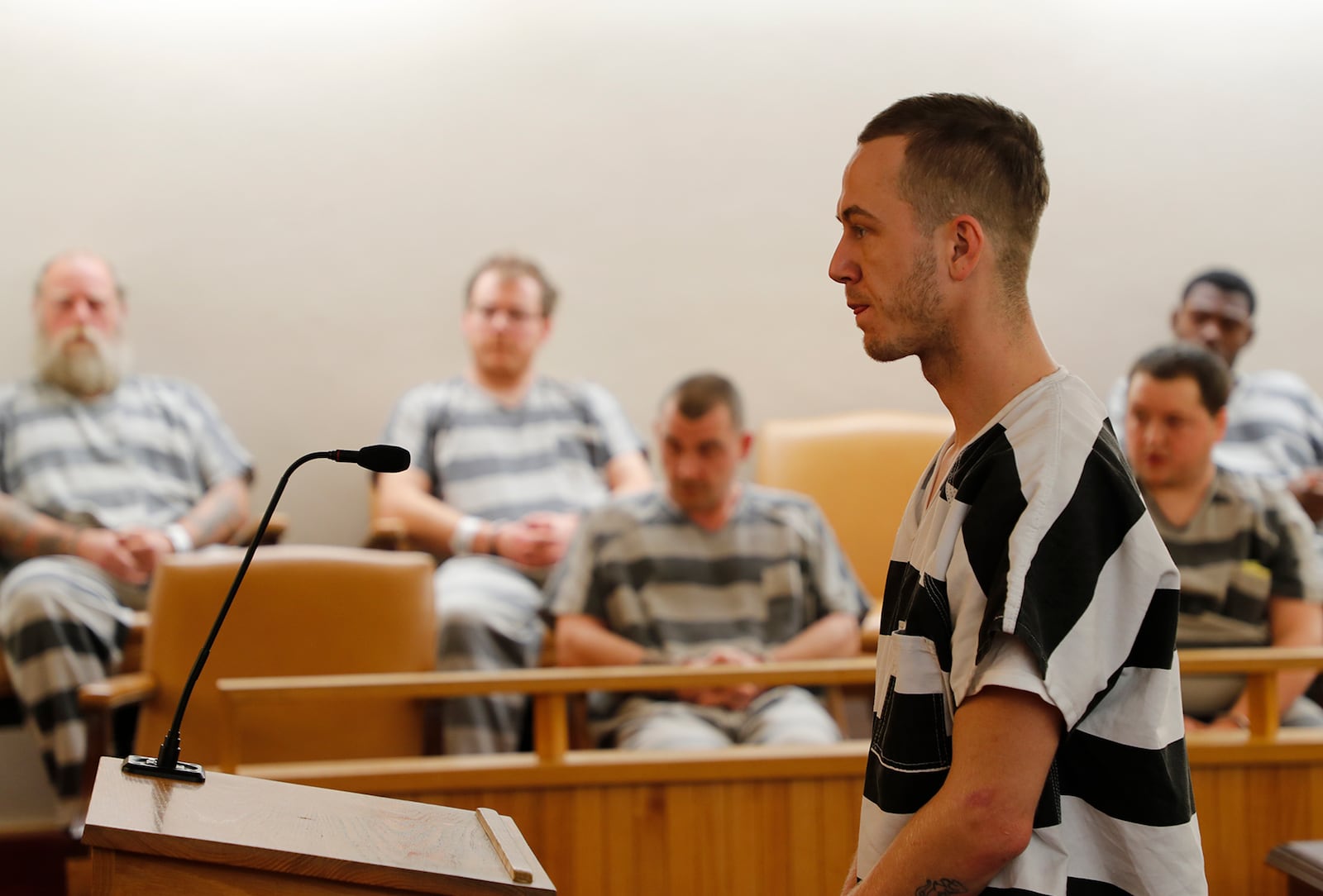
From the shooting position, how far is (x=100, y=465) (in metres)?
3.22

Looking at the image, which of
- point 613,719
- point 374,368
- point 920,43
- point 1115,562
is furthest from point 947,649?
point 920,43

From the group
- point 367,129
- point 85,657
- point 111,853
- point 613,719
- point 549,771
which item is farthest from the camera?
point 367,129

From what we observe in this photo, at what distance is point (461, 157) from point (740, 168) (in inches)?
31.9

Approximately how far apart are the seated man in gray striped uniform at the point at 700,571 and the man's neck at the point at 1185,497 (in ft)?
2.04

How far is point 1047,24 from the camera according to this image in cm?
384

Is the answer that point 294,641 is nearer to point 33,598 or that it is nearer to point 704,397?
point 33,598

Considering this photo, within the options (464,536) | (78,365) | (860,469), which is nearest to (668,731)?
(464,536)

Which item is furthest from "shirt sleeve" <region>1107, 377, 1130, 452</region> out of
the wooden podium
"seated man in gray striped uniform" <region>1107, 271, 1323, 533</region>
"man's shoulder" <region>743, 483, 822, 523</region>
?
the wooden podium

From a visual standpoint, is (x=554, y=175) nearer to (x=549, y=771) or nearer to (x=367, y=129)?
(x=367, y=129)

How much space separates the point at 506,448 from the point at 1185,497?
1.65 meters

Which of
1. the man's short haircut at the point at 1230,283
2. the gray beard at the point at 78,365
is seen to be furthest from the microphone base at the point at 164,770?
the man's short haircut at the point at 1230,283

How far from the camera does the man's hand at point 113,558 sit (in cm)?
289

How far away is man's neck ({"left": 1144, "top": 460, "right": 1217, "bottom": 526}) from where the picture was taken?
2463 millimetres

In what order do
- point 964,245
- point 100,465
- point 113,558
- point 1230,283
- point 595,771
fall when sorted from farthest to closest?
point 1230,283, point 100,465, point 113,558, point 595,771, point 964,245
